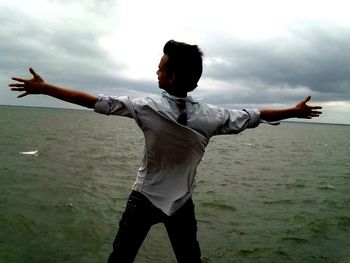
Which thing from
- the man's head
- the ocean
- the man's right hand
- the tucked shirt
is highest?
the man's head

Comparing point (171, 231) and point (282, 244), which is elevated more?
point (171, 231)

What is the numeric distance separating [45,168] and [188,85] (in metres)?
14.0

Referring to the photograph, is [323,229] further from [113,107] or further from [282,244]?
[113,107]

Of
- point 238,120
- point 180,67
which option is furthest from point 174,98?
point 238,120

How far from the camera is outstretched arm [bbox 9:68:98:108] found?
9.15 ft

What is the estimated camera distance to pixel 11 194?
34.9ft

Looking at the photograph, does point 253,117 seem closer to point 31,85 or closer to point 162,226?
point 31,85

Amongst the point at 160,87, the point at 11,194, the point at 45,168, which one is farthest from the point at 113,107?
the point at 45,168

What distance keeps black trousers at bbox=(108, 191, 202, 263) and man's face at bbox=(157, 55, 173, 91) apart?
38.5 inches

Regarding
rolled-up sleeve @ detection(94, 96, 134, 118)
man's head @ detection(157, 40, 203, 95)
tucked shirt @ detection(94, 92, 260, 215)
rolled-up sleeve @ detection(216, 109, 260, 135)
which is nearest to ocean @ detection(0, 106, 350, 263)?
tucked shirt @ detection(94, 92, 260, 215)

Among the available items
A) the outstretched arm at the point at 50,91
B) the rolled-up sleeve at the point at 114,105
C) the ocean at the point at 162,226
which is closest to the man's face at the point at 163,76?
the rolled-up sleeve at the point at 114,105

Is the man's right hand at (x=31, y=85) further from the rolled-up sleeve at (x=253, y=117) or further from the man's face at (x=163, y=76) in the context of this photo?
the rolled-up sleeve at (x=253, y=117)

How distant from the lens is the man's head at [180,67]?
2889 millimetres

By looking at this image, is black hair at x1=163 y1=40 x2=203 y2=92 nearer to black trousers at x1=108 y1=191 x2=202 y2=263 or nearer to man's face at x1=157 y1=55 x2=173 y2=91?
man's face at x1=157 y1=55 x2=173 y2=91
